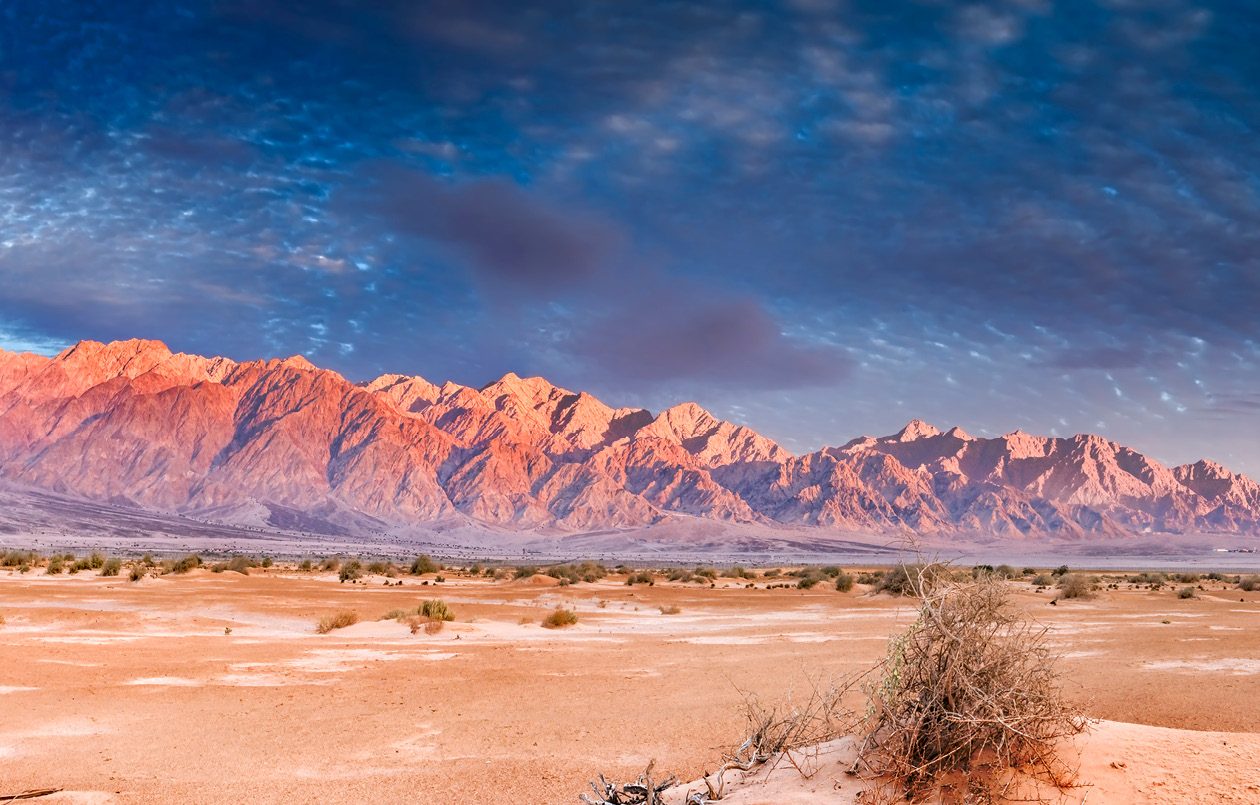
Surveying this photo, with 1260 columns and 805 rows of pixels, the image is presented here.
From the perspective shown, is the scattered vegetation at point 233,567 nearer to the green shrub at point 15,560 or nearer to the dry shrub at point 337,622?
the green shrub at point 15,560

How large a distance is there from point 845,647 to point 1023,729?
16260mm

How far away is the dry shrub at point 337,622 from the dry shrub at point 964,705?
22.6 meters

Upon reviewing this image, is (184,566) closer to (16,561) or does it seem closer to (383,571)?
(16,561)

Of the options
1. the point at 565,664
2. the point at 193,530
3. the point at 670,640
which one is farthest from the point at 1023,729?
the point at 193,530

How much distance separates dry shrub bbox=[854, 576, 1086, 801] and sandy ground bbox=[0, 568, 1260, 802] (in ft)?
1.49

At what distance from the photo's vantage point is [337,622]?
28.4m

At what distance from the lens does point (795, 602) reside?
42562 mm

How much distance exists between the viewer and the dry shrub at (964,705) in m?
7.50

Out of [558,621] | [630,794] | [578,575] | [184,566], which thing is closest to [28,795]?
[630,794]

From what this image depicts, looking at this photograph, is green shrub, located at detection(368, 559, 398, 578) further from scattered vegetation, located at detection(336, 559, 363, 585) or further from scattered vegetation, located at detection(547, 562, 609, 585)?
scattered vegetation, located at detection(547, 562, 609, 585)

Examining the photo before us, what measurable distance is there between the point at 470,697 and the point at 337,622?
43.5 feet

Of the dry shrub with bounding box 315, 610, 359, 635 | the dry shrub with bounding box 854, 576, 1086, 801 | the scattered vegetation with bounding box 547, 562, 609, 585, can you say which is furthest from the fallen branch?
the scattered vegetation with bounding box 547, 562, 609, 585

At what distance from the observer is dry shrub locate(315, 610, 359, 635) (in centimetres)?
2747

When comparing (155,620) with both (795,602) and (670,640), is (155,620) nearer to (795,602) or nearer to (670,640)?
(670,640)
